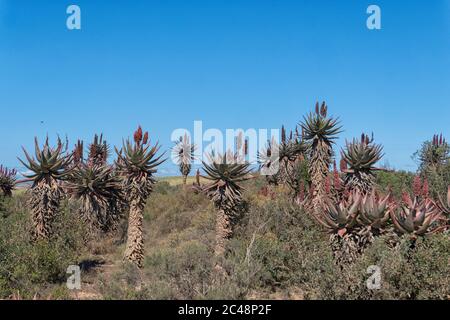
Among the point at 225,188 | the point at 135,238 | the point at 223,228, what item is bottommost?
the point at 135,238

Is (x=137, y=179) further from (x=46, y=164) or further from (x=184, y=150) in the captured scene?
(x=184, y=150)

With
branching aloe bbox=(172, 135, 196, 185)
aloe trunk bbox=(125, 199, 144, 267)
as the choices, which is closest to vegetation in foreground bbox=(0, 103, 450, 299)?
aloe trunk bbox=(125, 199, 144, 267)

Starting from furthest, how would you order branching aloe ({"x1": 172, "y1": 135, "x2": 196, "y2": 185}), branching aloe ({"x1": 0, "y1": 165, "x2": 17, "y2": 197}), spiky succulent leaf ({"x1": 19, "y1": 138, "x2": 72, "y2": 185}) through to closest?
branching aloe ({"x1": 172, "y1": 135, "x2": 196, "y2": 185}), branching aloe ({"x1": 0, "y1": 165, "x2": 17, "y2": 197}), spiky succulent leaf ({"x1": 19, "y1": 138, "x2": 72, "y2": 185})

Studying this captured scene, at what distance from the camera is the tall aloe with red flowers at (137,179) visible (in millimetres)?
12695

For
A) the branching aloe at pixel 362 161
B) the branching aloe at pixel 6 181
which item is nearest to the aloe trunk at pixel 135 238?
the branching aloe at pixel 362 161

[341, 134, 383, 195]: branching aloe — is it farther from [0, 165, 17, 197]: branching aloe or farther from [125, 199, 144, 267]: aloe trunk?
[0, 165, 17, 197]: branching aloe

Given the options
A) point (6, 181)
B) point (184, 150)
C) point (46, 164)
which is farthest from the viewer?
point (184, 150)

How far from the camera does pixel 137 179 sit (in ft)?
42.4

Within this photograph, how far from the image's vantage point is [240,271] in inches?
343

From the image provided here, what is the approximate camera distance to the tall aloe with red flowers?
41.7 ft

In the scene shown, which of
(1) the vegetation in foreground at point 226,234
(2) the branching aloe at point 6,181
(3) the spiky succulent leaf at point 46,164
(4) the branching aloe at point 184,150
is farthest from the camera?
(4) the branching aloe at point 184,150

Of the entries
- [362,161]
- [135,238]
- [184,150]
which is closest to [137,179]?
[135,238]

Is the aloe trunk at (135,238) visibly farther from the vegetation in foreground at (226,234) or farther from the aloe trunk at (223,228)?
the aloe trunk at (223,228)
